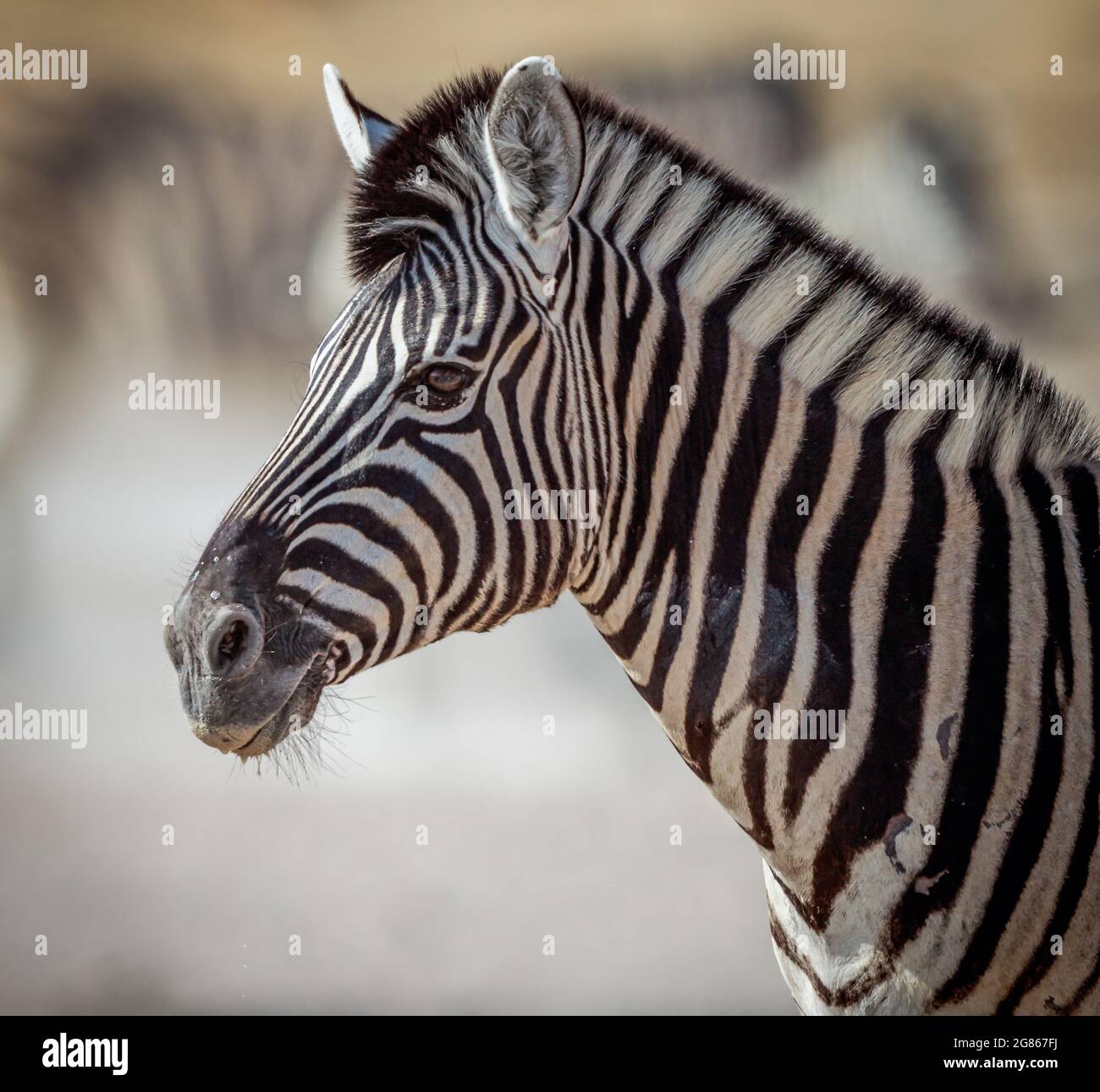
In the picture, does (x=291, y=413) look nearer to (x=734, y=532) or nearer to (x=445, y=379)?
(x=445, y=379)

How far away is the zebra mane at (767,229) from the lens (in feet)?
6.35

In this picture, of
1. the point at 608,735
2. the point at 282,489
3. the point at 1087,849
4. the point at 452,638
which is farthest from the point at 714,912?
the point at 282,489

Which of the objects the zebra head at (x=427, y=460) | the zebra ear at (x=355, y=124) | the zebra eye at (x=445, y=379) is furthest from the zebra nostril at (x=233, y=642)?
the zebra ear at (x=355, y=124)

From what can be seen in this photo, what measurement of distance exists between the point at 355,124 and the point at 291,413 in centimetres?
533

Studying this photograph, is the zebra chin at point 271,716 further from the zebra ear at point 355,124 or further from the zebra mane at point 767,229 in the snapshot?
the zebra ear at point 355,124

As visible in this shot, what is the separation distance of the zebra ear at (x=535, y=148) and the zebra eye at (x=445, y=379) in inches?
11.3

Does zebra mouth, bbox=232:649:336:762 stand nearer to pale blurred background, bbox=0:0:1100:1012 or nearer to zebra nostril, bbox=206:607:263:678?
zebra nostril, bbox=206:607:263:678

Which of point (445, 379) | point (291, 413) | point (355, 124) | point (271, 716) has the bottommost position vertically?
point (271, 716)

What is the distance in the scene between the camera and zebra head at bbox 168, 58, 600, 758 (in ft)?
5.79

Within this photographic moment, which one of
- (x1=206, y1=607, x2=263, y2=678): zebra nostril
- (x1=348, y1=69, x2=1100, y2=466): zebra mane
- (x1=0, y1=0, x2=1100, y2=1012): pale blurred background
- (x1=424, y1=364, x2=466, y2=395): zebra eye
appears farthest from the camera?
(x1=0, y1=0, x2=1100, y2=1012): pale blurred background

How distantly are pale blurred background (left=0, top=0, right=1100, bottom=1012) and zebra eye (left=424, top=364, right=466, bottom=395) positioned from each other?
398cm

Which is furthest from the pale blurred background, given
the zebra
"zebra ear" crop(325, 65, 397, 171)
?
"zebra ear" crop(325, 65, 397, 171)

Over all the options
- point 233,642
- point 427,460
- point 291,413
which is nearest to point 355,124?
point 427,460

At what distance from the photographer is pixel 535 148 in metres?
1.84
